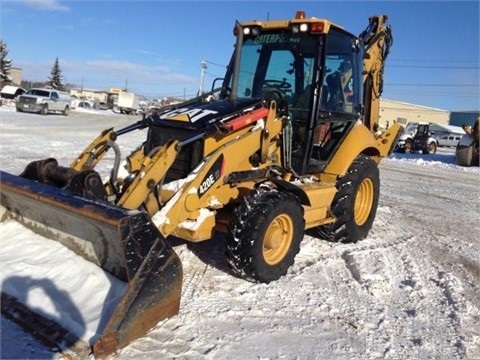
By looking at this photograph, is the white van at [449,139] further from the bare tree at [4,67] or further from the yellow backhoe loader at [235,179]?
the bare tree at [4,67]

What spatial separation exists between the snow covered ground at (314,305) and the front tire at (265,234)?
17cm

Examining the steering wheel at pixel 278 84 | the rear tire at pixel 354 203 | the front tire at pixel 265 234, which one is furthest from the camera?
the rear tire at pixel 354 203

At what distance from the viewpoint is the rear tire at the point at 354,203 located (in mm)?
5766

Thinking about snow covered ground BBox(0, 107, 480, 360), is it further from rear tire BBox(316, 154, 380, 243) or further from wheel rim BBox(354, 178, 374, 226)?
wheel rim BBox(354, 178, 374, 226)

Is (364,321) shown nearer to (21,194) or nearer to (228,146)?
(228,146)

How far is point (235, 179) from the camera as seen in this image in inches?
182

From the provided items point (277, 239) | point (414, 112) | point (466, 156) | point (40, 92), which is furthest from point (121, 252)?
point (414, 112)

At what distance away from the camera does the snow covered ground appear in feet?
11.0

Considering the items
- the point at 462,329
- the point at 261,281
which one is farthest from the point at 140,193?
the point at 462,329

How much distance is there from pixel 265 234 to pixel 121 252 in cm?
144

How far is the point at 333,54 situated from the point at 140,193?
A: 9.64ft

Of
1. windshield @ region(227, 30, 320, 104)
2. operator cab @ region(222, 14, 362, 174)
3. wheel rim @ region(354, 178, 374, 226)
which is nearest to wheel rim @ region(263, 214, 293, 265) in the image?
operator cab @ region(222, 14, 362, 174)

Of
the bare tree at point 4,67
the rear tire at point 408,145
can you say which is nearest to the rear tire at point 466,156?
the rear tire at point 408,145

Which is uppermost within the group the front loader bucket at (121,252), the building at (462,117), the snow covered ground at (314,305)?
the building at (462,117)
